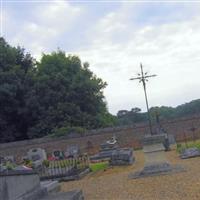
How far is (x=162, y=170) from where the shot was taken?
51.0ft

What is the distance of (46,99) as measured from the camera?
42.7 meters

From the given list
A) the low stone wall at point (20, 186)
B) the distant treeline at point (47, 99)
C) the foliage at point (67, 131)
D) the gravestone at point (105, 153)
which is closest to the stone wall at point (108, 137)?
the foliage at point (67, 131)

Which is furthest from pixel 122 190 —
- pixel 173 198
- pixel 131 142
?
pixel 131 142

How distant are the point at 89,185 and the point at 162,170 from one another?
96.2 inches

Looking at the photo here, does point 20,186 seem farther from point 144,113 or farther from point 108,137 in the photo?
point 144,113

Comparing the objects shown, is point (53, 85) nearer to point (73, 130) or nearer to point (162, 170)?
point (73, 130)

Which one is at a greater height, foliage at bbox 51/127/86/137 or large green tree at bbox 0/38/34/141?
large green tree at bbox 0/38/34/141

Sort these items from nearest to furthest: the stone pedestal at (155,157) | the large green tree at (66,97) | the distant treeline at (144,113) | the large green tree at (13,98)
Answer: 1. the stone pedestal at (155,157)
2. the large green tree at (66,97)
3. the large green tree at (13,98)
4. the distant treeline at (144,113)

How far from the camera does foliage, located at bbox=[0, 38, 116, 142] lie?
4185 centimetres

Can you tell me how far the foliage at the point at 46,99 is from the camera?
1648 inches

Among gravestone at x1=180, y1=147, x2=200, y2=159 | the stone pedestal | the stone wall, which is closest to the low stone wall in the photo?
the stone pedestal

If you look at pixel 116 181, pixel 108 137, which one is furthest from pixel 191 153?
pixel 108 137

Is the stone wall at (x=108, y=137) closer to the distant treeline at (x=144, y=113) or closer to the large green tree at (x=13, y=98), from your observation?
the large green tree at (x=13, y=98)

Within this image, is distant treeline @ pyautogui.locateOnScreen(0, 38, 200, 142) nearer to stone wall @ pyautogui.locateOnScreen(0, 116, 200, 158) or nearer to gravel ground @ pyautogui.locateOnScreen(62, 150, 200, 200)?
stone wall @ pyautogui.locateOnScreen(0, 116, 200, 158)
